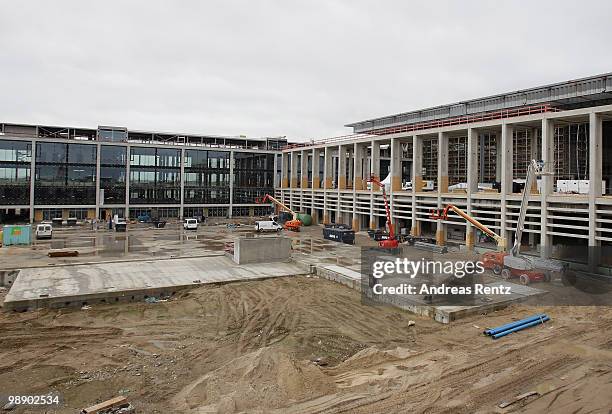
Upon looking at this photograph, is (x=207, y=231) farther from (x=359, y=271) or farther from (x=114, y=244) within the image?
(x=359, y=271)

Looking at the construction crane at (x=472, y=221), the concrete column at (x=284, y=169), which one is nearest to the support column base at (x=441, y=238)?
the construction crane at (x=472, y=221)

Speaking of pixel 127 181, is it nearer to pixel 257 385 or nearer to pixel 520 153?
pixel 520 153

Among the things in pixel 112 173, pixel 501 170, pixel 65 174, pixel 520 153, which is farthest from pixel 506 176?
pixel 65 174

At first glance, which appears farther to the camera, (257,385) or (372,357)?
(372,357)

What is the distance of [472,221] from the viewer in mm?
30125

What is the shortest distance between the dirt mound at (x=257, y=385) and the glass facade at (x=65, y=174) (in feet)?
176

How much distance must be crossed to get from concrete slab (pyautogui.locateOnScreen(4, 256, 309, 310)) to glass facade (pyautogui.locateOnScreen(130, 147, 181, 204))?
120ft

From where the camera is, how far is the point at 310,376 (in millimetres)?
11391

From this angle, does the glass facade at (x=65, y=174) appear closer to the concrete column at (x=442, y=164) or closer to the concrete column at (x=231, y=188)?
the concrete column at (x=231, y=188)

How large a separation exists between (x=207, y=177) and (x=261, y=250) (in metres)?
41.0

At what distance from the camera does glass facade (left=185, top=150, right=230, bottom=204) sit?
64.9 metres

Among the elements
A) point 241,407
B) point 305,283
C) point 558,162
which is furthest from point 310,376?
point 558,162

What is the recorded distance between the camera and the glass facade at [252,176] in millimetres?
68812

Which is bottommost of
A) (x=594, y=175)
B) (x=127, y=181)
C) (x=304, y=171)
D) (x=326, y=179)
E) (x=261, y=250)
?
(x=261, y=250)
